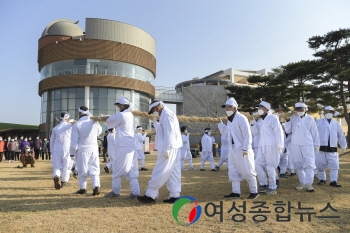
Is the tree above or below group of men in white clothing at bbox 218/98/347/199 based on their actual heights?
above

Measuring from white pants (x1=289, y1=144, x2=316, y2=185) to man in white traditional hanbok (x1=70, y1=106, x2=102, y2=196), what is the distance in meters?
4.95

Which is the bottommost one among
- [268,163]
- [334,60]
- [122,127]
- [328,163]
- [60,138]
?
[328,163]

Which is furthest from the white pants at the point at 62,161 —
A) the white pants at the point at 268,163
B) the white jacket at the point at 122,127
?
the white pants at the point at 268,163

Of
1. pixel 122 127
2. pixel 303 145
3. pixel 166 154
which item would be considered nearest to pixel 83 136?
pixel 122 127

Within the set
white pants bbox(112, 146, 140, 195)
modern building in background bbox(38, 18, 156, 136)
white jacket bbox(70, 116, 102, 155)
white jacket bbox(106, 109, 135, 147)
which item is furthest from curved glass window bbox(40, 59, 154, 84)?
white pants bbox(112, 146, 140, 195)

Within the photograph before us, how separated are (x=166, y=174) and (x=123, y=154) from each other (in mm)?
1324

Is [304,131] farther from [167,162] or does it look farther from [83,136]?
[83,136]

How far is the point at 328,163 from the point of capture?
859 cm

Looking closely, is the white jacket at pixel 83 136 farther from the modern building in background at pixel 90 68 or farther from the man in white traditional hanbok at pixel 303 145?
the modern building in background at pixel 90 68

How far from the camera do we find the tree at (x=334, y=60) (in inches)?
918

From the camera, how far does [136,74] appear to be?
37969 mm

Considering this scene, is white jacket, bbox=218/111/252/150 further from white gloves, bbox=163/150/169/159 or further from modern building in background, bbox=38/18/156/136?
modern building in background, bbox=38/18/156/136

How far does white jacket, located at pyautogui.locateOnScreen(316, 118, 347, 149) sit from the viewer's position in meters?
8.76

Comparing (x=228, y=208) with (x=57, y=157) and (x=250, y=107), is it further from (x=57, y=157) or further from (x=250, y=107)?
(x=250, y=107)
